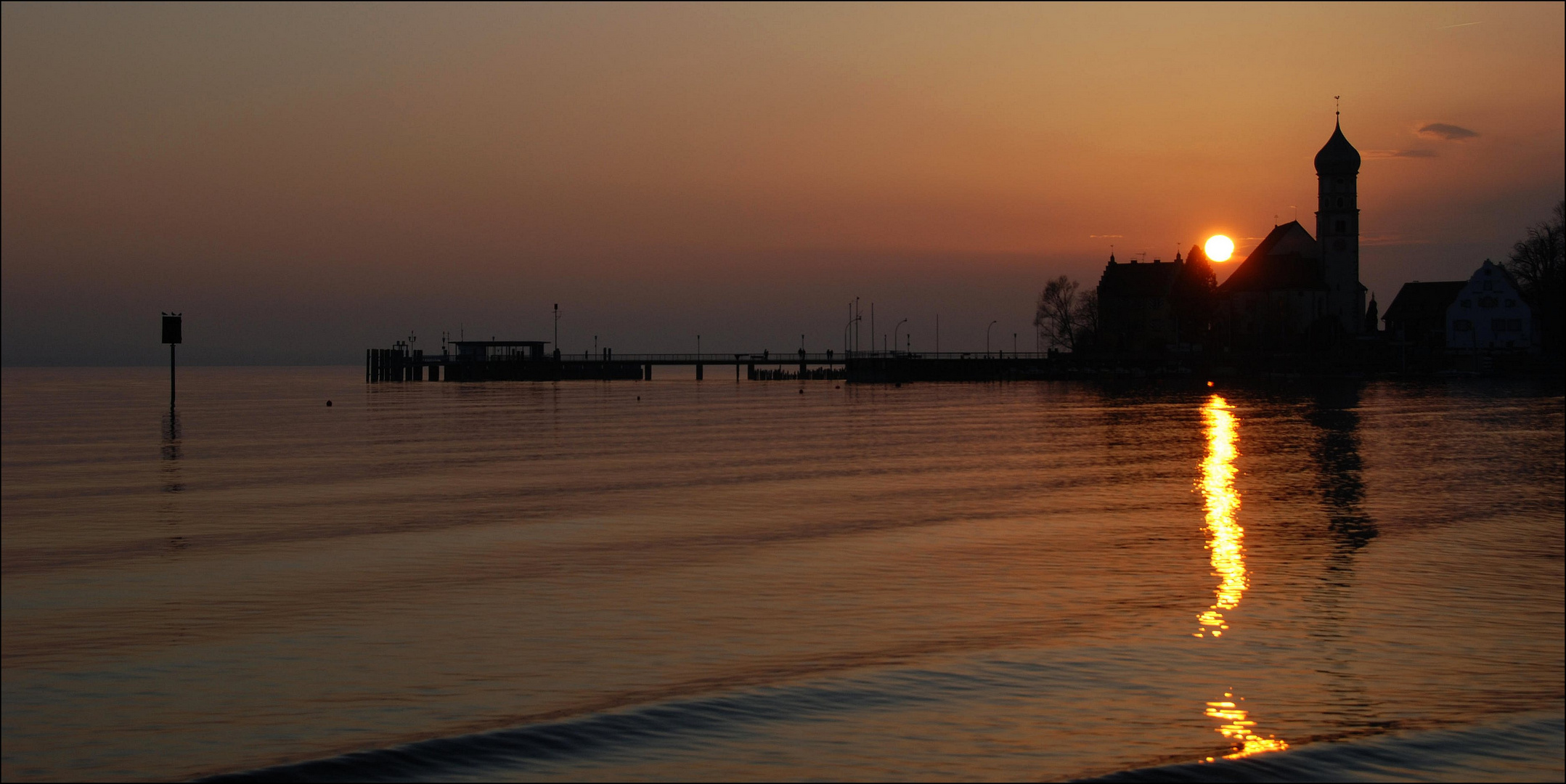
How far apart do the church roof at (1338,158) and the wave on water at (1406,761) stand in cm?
15116

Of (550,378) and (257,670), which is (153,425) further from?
(550,378)

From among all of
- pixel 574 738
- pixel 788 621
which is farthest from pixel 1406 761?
pixel 788 621

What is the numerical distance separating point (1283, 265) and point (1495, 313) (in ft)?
75.3

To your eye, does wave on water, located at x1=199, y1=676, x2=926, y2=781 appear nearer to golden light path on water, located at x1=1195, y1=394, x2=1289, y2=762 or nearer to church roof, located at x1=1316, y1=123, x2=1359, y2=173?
golden light path on water, located at x1=1195, y1=394, x2=1289, y2=762

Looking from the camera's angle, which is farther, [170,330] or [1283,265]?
[1283,265]

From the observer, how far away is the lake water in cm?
1181

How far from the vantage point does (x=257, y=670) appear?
14.8 meters

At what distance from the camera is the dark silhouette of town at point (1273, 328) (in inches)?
5468

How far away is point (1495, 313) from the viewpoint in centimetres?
13975

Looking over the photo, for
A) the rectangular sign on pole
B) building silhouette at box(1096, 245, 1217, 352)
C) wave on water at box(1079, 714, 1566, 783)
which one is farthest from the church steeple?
wave on water at box(1079, 714, 1566, 783)

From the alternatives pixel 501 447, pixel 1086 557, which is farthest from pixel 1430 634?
pixel 501 447

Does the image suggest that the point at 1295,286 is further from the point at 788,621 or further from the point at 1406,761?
the point at 1406,761

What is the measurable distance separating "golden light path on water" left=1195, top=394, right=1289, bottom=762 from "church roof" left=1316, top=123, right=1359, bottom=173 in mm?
107493

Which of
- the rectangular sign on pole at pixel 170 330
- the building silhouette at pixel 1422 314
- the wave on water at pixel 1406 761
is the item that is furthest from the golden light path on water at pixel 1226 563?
the building silhouette at pixel 1422 314
